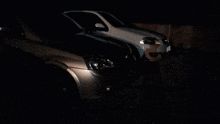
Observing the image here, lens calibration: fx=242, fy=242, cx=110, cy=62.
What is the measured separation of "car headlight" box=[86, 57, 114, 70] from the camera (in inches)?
139

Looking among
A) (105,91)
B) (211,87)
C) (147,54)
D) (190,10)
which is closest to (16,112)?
(105,91)

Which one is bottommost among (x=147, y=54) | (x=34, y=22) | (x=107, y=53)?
(x=147, y=54)

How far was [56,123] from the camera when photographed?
10.8 feet

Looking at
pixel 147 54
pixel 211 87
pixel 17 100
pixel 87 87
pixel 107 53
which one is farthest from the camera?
pixel 147 54

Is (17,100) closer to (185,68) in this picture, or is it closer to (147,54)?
(147,54)

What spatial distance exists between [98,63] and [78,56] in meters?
0.32

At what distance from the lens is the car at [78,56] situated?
3.41 m

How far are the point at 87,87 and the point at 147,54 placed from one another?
4.88 meters

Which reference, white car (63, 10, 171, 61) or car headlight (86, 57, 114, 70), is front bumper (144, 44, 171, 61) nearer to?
white car (63, 10, 171, 61)

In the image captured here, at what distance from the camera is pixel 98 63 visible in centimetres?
362

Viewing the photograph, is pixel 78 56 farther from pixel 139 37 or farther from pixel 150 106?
pixel 139 37

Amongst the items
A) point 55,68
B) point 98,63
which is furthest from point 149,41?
point 55,68

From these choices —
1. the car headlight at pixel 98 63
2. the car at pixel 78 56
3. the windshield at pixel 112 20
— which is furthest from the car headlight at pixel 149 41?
the car headlight at pixel 98 63

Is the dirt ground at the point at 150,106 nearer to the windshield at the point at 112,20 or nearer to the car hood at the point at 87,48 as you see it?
the car hood at the point at 87,48
